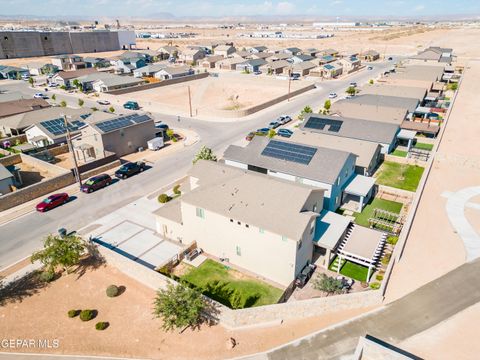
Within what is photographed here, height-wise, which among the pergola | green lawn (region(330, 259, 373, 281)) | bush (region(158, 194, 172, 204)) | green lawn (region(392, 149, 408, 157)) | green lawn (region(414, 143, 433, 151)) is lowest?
green lawn (region(330, 259, 373, 281))

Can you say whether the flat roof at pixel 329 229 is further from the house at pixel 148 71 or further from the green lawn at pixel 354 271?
the house at pixel 148 71

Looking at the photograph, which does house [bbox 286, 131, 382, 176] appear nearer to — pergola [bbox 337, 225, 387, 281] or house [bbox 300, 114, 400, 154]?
house [bbox 300, 114, 400, 154]

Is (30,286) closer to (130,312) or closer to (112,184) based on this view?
(130,312)

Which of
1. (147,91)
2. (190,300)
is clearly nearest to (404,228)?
(190,300)

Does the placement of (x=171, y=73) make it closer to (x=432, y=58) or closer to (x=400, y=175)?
(x=400, y=175)

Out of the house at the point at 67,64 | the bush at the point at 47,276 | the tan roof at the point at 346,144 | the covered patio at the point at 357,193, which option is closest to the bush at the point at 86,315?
the bush at the point at 47,276

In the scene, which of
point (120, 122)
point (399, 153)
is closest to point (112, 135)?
point (120, 122)

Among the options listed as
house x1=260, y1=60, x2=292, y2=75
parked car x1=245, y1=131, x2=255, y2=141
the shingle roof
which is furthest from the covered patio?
house x1=260, y1=60, x2=292, y2=75
